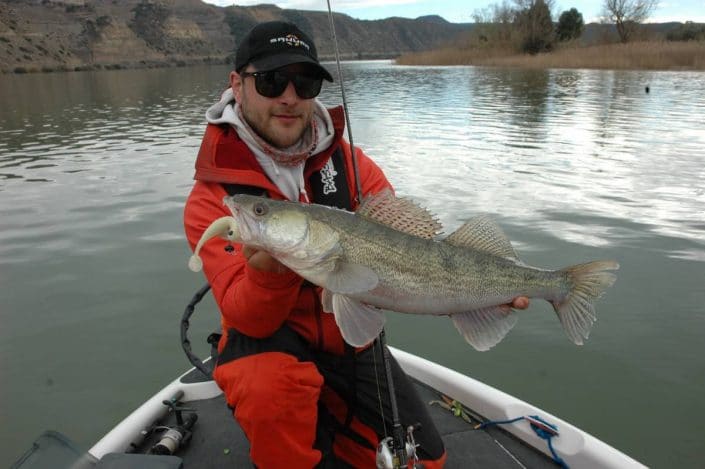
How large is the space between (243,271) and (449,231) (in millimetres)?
6308

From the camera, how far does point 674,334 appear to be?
578 cm

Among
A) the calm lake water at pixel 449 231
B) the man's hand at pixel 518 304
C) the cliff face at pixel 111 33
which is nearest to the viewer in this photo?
the man's hand at pixel 518 304

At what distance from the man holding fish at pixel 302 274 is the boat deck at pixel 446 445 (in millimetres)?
410

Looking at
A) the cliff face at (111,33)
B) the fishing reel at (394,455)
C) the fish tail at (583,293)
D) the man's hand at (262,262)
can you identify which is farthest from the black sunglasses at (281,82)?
the cliff face at (111,33)

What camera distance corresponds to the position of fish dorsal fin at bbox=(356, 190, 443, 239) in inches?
108

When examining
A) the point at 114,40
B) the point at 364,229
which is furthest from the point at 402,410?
the point at 114,40

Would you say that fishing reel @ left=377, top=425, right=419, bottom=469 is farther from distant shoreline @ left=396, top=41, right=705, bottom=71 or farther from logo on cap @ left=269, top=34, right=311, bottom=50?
distant shoreline @ left=396, top=41, right=705, bottom=71

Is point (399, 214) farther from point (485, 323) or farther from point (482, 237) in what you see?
point (485, 323)

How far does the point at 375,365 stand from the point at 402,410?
1.10ft

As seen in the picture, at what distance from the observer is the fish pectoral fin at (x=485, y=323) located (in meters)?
2.98

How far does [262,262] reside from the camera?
96.7 inches

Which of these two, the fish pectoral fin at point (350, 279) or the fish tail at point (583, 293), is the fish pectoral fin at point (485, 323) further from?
the fish pectoral fin at point (350, 279)

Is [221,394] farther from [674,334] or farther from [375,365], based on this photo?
[674,334]

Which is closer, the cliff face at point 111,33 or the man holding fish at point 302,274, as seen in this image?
the man holding fish at point 302,274
